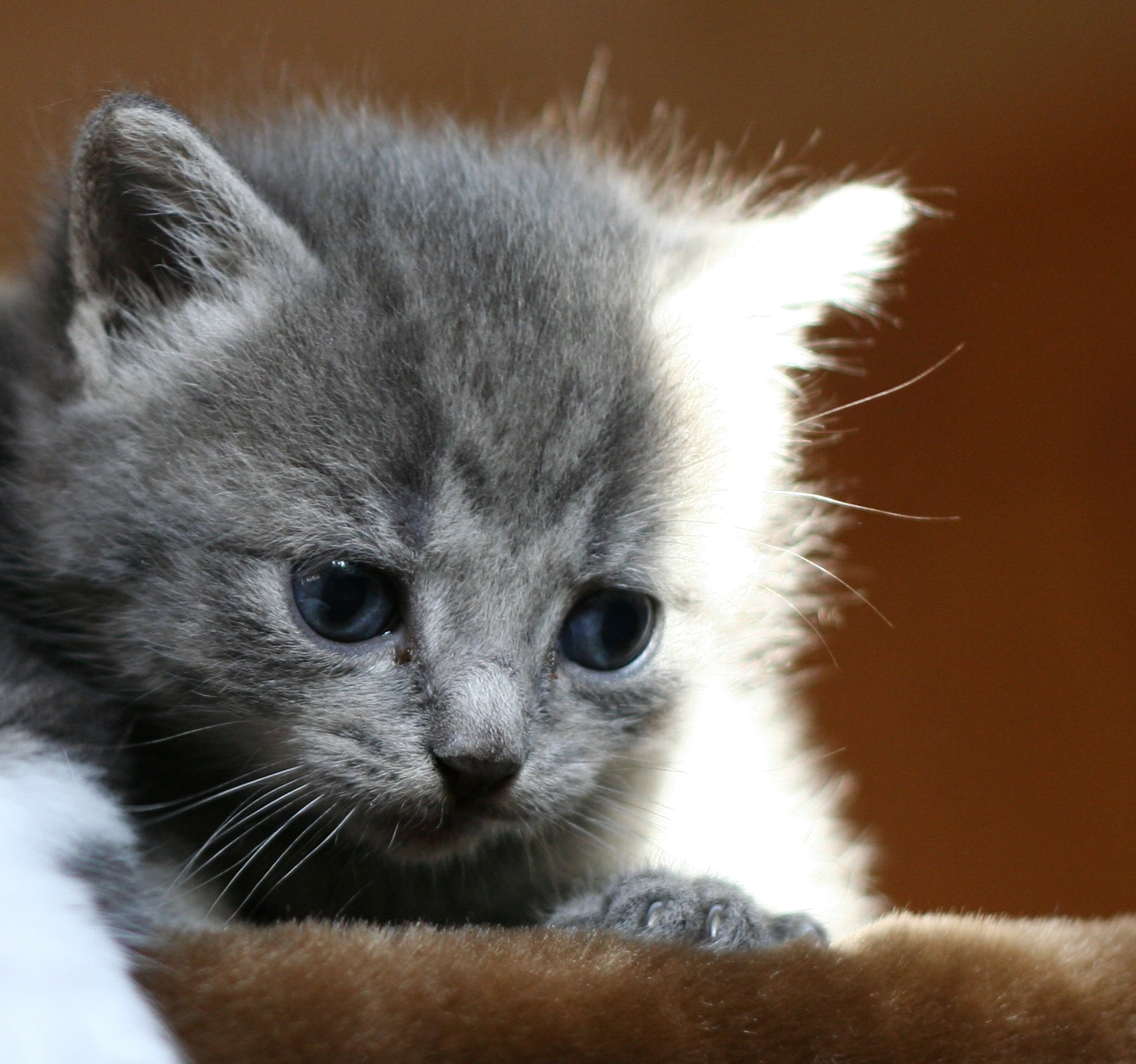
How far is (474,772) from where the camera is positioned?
95cm

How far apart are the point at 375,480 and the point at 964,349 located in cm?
209

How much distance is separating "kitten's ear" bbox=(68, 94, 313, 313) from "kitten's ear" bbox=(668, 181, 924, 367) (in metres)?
0.40

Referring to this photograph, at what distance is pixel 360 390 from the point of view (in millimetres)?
1023

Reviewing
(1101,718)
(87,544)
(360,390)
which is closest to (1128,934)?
(360,390)

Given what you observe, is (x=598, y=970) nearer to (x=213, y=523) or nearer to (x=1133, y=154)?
(x=213, y=523)

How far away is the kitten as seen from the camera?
98 centimetres

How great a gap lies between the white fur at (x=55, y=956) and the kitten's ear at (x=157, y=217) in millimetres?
443

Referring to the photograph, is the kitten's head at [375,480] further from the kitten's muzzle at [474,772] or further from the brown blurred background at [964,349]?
the brown blurred background at [964,349]

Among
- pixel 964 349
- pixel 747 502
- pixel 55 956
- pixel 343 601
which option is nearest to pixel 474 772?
pixel 343 601

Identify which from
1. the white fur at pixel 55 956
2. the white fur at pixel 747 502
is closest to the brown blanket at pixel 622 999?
the white fur at pixel 55 956

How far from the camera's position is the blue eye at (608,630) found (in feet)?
3.59

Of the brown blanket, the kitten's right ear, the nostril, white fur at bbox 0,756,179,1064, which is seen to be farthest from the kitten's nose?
the kitten's right ear

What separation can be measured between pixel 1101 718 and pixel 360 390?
2.07 meters

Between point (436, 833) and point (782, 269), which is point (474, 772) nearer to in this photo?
point (436, 833)
